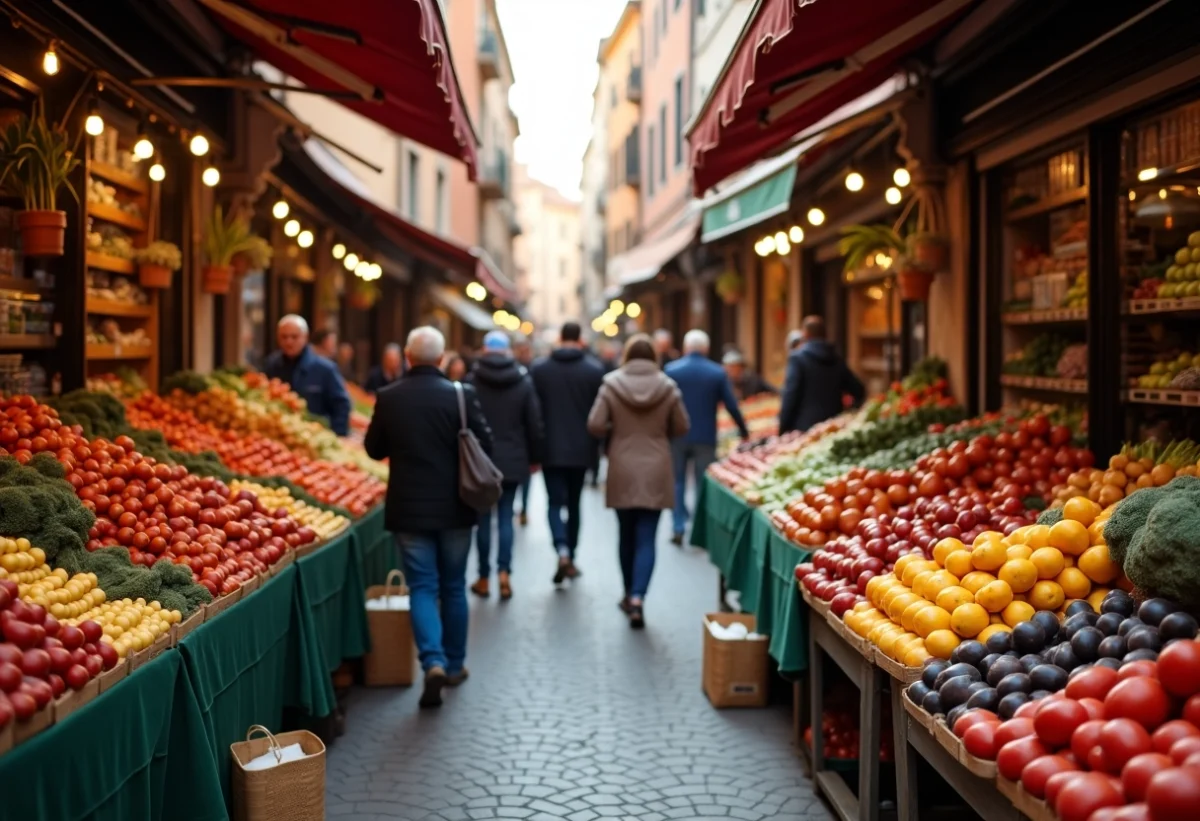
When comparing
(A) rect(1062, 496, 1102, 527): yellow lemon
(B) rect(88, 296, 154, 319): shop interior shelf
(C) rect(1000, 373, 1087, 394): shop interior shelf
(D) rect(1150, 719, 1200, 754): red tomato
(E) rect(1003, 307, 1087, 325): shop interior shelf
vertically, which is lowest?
(D) rect(1150, 719, 1200, 754): red tomato

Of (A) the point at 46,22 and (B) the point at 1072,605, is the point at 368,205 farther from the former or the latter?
(B) the point at 1072,605

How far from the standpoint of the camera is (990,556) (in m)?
5.03

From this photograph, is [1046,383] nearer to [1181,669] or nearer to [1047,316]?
[1047,316]

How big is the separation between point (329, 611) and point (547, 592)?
13.0 ft

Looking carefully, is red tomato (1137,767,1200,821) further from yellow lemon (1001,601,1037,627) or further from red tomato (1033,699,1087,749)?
yellow lemon (1001,601,1037,627)

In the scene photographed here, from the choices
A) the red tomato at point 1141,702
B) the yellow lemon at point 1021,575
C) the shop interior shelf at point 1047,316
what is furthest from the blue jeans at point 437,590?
the red tomato at point 1141,702

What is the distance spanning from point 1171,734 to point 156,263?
8283 millimetres

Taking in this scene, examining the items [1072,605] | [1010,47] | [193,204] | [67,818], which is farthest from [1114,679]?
[193,204]

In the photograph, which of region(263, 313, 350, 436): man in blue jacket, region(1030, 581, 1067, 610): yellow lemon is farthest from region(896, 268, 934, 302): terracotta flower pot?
region(1030, 581, 1067, 610): yellow lemon

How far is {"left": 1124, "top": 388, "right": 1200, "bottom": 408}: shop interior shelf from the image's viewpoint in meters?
6.37

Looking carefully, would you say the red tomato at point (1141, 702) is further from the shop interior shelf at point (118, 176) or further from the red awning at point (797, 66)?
the shop interior shelf at point (118, 176)

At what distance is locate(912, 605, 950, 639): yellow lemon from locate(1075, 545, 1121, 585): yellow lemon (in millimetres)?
540

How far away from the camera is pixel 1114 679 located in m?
3.53

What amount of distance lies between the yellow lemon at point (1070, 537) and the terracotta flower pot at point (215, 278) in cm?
776
